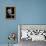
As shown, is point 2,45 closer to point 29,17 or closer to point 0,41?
point 0,41

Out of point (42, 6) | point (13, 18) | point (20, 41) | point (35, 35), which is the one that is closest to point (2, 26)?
point (13, 18)

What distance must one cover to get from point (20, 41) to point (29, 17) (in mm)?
562

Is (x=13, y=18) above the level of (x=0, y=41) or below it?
above

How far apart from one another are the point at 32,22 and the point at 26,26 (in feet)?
0.56

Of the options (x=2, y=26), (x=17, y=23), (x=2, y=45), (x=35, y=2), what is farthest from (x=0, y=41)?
(x=35, y=2)

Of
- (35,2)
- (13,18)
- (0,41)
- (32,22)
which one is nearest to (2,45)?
(0,41)

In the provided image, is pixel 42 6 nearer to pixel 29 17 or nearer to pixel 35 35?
pixel 29 17

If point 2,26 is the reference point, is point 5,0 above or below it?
above

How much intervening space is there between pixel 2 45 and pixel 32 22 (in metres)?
0.82

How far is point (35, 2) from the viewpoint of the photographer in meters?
2.90

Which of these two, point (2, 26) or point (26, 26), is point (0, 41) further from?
point (26, 26)

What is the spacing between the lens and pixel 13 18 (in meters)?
2.91

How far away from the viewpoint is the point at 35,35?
276 centimetres

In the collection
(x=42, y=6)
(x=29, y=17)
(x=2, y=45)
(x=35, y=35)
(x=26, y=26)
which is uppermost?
(x=42, y=6)
